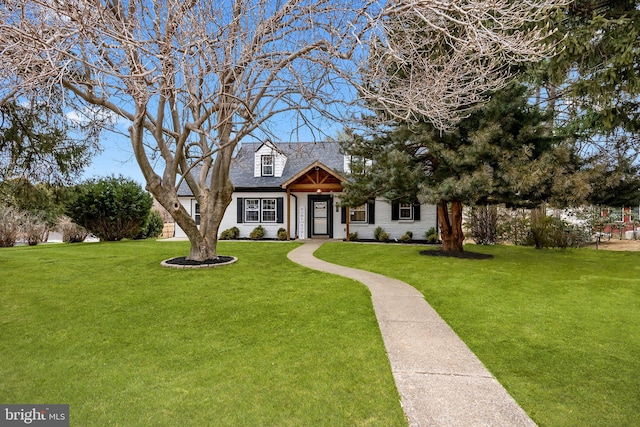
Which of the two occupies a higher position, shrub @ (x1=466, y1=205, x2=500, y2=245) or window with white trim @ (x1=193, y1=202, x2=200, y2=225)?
window with white trim @ (x1=193, y1=202, x2=200, y2=225)

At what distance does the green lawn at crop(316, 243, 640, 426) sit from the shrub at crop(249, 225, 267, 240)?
8.52 metres

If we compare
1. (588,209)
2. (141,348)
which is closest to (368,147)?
(141,348)

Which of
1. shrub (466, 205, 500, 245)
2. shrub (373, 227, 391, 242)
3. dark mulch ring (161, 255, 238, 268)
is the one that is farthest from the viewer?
shrub (373, 227, 391, 242)

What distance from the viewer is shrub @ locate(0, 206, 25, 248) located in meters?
16.4

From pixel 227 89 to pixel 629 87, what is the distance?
26.2 feet

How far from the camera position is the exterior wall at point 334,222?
17.6 metres

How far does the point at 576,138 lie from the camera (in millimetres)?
11125

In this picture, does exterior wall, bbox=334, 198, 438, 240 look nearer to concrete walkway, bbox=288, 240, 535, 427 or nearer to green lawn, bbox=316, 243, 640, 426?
green lawn, bbox=316, 243, 640, 426

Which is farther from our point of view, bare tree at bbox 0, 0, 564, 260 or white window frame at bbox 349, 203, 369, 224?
white window frame at bbox 349, 203, 369, 224

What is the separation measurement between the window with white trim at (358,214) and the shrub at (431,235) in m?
3.19

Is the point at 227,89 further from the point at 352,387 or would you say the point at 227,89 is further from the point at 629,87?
the point at 629,87

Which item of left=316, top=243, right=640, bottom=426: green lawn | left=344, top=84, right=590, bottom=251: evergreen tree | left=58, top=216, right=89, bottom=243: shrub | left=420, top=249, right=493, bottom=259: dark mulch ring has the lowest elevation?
left=316, top=243, right=640, bottom=426: green lawn

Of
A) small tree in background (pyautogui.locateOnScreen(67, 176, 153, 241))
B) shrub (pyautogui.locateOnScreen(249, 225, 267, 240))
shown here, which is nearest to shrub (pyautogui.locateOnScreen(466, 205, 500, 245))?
shrub (pyautogui.locateOnScreen(249, 225, 267, 240))

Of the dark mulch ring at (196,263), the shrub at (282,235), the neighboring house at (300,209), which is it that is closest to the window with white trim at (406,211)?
the neighboring house at (300,209)
